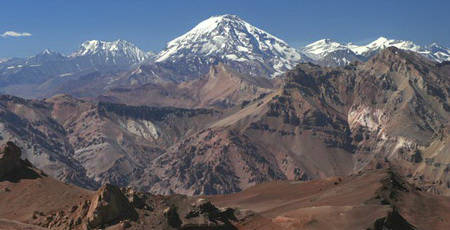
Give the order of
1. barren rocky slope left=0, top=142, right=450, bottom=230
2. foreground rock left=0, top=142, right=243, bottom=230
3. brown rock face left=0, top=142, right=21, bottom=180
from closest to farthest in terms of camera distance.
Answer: foreground rock left=0, top=142, right=243, bottom=230, barren rocky slope left=0, top=142, right=450, bottom=230, brown rock face left=0, top=142, right=21, bottom=180

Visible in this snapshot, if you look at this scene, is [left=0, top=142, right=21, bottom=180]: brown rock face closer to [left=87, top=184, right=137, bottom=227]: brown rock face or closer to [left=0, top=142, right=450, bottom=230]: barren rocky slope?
[left=0, top=142, right=450, bottom=230]: barren rocky slope

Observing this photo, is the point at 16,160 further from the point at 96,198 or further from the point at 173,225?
the point at 173,225

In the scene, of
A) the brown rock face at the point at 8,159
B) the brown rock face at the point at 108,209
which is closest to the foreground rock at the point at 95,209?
the brown rock face at the point at 108,209

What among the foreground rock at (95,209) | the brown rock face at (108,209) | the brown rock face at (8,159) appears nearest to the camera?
the brown rock face at (108,209)

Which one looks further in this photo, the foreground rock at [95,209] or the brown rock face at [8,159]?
the brown rock face at [8,159]

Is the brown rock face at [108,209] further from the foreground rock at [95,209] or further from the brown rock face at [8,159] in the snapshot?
the brown rock face at [8,159]

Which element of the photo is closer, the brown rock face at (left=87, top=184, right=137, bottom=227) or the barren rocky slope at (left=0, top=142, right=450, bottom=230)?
Result: the brown rock face at (left=87, top=184, right=137, bottom=227)

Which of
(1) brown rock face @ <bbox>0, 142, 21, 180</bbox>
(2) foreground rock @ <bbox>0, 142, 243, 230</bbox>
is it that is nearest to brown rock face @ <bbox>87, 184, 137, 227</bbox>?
(2) foreground rock @ <bbox>0, 142, 243, 230</bbox>

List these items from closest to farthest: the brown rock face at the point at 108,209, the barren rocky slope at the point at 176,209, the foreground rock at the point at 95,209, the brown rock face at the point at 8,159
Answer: the brown rock face at the point at 108,209
the foreground rock at the point at 95,209
the barren rocky slope at the point at 176,209
the brown rock face at the point at 8,159
